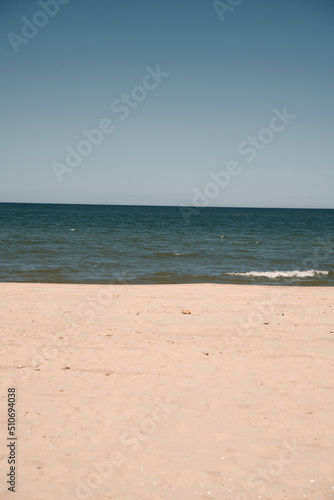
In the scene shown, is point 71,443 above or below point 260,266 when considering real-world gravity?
above

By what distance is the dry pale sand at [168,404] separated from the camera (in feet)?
14.1

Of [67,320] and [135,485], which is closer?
[135,485]

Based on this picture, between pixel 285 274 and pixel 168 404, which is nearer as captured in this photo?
pixel 168 404

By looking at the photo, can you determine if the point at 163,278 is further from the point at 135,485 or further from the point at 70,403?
the point at 135,485

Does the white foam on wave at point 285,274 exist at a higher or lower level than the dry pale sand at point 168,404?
lower

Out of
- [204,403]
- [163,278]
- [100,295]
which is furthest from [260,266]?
[204,403]

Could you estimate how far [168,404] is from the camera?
19.1 ft

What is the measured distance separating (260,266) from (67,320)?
16.2 metres

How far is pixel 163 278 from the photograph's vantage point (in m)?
18.8

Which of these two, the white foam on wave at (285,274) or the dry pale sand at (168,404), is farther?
the white foam on wave at (285,274)

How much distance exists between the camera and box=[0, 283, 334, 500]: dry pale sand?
430 centimetres

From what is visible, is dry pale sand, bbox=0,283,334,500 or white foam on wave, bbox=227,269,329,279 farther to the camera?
white foam on wave, bbox=227,269,329,279

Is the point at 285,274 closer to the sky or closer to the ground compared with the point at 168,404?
closer to the ground

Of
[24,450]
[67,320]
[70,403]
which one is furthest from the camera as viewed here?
[67,320]
